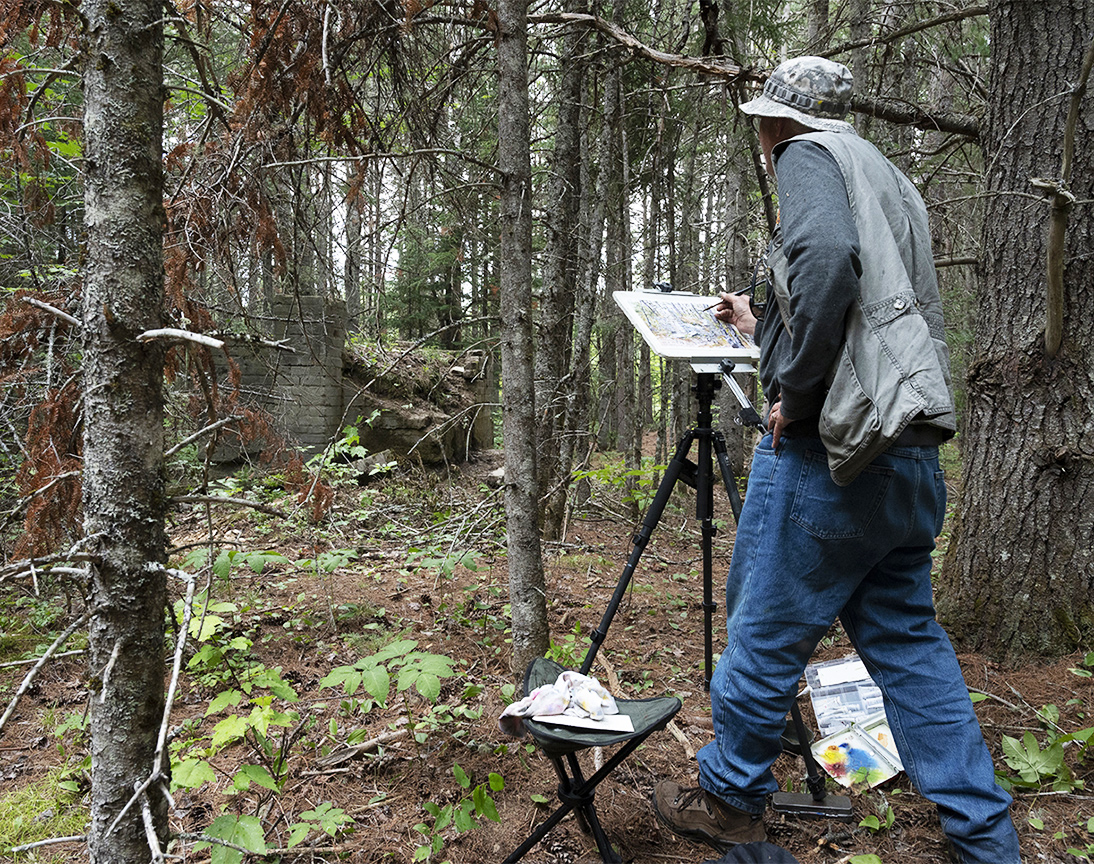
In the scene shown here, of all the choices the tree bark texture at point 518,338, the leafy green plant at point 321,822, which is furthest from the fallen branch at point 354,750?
the tree bark texture at point 518,338

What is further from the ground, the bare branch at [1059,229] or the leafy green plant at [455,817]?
the bare branch at [1059,229]

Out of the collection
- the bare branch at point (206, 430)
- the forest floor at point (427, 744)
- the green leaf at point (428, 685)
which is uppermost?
the bare branch at point (206, 430)

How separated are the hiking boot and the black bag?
4.7 inches

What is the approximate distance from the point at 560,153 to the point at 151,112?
201 inches

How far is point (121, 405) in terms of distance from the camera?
4.88 ft

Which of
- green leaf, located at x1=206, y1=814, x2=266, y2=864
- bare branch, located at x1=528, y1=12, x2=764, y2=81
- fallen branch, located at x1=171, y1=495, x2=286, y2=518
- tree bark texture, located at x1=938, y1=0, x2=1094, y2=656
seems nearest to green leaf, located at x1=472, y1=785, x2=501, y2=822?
green leaf, located at x1=206, y1=814, x2=266, y2=864

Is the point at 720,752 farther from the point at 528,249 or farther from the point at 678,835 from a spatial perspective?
the point at 528,249

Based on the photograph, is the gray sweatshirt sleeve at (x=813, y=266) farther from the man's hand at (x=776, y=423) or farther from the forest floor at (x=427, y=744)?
the forest floor at (x=427, y=744)

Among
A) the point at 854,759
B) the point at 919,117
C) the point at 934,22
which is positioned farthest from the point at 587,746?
the point at 934,22

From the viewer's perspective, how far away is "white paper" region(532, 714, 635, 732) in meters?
1.90

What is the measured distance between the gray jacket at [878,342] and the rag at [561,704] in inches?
38.6

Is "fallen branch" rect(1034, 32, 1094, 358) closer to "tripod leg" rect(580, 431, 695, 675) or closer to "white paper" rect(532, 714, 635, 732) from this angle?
"tripod leg" rect(580, 431, 695, 675)

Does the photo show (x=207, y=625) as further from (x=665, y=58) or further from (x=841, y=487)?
(x=665, y=58)

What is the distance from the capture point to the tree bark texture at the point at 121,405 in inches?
57.6
